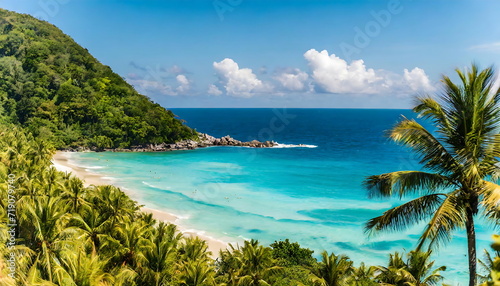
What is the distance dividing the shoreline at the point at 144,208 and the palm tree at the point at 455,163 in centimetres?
1488

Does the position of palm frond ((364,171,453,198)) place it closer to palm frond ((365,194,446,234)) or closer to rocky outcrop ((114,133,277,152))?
palm frond ((365,194,446,234))

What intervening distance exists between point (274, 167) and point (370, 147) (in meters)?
39.6

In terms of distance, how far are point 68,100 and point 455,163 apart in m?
79.4

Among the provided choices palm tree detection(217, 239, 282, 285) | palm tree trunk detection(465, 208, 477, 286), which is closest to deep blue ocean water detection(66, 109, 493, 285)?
palm tree detection(217, 239, 282, 285)

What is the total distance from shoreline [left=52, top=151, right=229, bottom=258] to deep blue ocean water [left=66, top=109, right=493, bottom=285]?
1.07 meters

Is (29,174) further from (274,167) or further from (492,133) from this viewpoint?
(274,167)

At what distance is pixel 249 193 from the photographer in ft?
140

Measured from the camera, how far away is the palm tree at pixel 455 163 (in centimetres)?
743

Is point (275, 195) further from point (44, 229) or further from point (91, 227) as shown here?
point (44, 229)

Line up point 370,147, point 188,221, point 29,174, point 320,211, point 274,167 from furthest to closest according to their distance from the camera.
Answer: point 370,147, point 274,167, point 320,211, point 188,221, point 29,174

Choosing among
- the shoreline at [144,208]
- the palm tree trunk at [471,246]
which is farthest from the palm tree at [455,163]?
the shoreline at [144,208]

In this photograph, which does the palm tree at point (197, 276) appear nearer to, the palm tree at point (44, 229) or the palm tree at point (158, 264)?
the palm tree at point (158, 264)

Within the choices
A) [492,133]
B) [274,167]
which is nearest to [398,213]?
[492,133]

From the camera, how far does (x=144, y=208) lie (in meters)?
32.9
